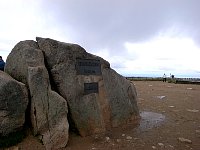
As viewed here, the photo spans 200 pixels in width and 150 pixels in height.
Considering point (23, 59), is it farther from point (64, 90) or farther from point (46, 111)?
point (46, 111)

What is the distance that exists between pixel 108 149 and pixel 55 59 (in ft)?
12.4

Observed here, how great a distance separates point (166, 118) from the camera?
13492mm

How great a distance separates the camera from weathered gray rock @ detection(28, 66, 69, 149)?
29.7 ft

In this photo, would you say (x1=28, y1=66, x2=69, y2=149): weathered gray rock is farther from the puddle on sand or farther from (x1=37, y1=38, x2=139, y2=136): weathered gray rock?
the puddle on sand

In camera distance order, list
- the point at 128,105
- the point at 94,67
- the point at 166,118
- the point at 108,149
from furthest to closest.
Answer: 1. the point at 166,118
2. the point at 128,105
3. the point at 94,67
4. the point at 108,149

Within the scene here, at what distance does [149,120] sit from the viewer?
13.1 metres

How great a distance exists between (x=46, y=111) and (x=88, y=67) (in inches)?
111

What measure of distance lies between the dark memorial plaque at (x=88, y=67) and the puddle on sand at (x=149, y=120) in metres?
2.99

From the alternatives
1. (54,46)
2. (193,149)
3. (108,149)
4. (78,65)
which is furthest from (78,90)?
(193,149)

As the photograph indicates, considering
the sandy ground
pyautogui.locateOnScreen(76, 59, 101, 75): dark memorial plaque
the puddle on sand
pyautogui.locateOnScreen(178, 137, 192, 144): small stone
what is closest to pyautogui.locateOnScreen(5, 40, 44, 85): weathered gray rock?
pyautogui.locateOnScreen(76, 59, 101, 75): dark memorial plaque

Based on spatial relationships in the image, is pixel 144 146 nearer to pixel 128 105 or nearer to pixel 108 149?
pixel 108 149

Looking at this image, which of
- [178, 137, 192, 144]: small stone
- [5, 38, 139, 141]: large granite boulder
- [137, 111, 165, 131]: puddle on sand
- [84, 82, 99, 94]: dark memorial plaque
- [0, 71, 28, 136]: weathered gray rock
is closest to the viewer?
[0, 71, 28, 136]: weathered gray rock

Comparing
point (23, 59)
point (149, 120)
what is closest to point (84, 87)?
point (23, 59)

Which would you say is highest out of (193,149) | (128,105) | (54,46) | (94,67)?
(54,46)
